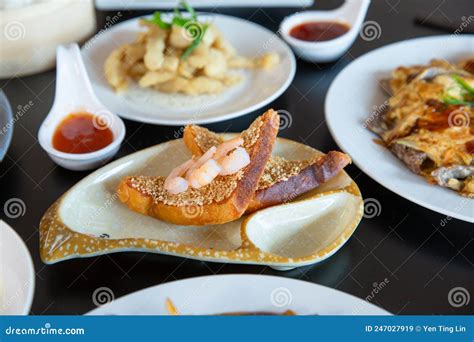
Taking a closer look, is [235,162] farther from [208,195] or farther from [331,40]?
[331,40]

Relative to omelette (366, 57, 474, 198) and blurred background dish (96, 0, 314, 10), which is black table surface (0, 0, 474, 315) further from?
blurred background dish (96, 0, 314, 10)

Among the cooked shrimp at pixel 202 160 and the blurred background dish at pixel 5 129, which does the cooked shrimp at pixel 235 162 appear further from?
the blurred background dish at pixel 5 129

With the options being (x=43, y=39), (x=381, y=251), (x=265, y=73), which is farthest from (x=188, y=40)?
(x=381, y=251)

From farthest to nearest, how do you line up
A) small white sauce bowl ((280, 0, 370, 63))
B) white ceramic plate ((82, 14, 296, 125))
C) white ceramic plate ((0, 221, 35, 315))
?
small white sauce bowl ((280, 0, 370, 63)), white ceramic plate ((82, 14, 296, 125)), white ceramic plate ((0, 221, 35, 315))

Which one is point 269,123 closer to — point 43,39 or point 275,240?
point 275,240

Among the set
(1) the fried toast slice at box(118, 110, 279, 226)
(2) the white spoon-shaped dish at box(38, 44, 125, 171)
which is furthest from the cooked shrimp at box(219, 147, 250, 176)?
(2) the white spoon-shaped dish at box(38, 44, 125, 171)

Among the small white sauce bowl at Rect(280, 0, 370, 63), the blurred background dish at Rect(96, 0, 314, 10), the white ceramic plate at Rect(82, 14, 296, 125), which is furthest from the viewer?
the blurred background dish at Rect(96, 0, 314, 10)

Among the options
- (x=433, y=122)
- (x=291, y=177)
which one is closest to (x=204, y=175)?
(x=291, y=177)

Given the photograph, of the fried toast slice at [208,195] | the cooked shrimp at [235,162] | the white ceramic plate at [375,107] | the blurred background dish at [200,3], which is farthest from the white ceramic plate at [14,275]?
the blurred background dish at [200,3]
